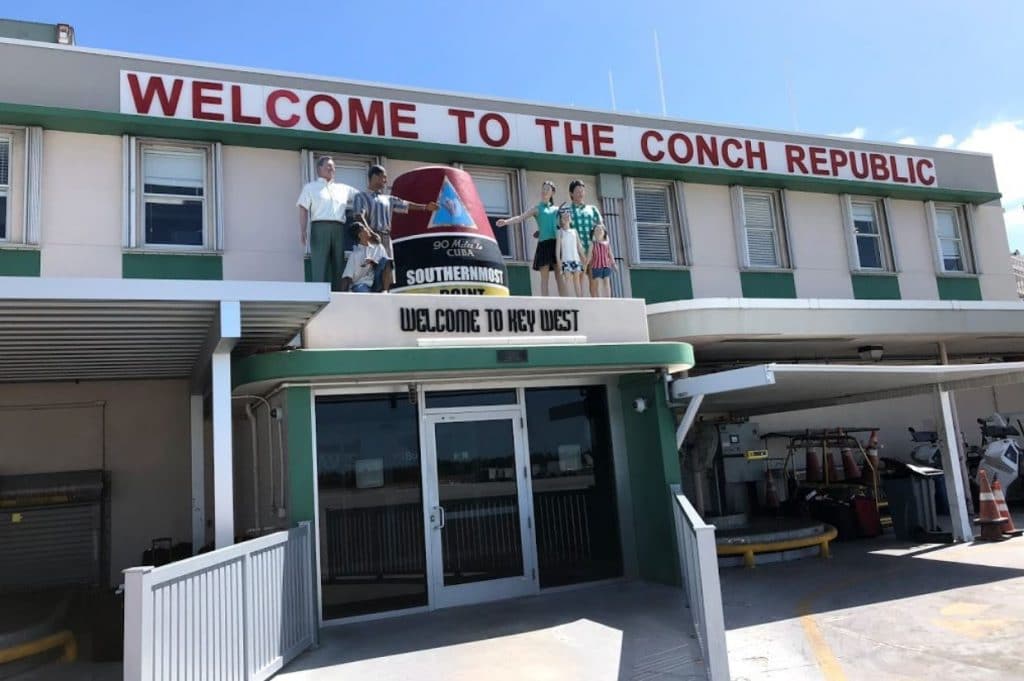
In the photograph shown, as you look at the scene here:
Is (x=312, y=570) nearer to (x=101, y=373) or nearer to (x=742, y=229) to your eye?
(x=101, y=373)

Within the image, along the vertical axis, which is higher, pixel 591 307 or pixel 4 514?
pixel 591 307

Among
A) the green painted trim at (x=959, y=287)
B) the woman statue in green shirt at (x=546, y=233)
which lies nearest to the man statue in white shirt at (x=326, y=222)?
the woman statue in green shirt at (x=546, y=233)

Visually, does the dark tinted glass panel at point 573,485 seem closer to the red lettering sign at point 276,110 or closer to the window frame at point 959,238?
the red lettering sign at point 276,110

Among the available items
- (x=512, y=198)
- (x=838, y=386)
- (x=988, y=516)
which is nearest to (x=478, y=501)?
(x=838, y=386)

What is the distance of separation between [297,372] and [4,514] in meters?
5.02

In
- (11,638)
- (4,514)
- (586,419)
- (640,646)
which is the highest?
(586,419)

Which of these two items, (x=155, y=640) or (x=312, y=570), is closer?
(x=155, y=640)

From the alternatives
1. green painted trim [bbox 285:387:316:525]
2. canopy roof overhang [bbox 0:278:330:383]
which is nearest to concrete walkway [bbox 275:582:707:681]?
green painted trim [bbox 285:387:316:525]

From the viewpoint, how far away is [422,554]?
28.6ft

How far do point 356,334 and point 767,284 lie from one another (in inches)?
337

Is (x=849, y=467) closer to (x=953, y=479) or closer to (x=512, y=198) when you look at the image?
(x=953, y=479)

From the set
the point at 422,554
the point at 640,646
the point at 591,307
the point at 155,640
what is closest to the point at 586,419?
the point at 591,307

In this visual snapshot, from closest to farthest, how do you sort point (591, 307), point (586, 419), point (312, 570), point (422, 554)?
point (312, 570)
point (422, 554)
point (591, 307)
point (586, 419)

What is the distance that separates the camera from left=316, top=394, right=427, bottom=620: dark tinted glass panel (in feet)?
27.6
